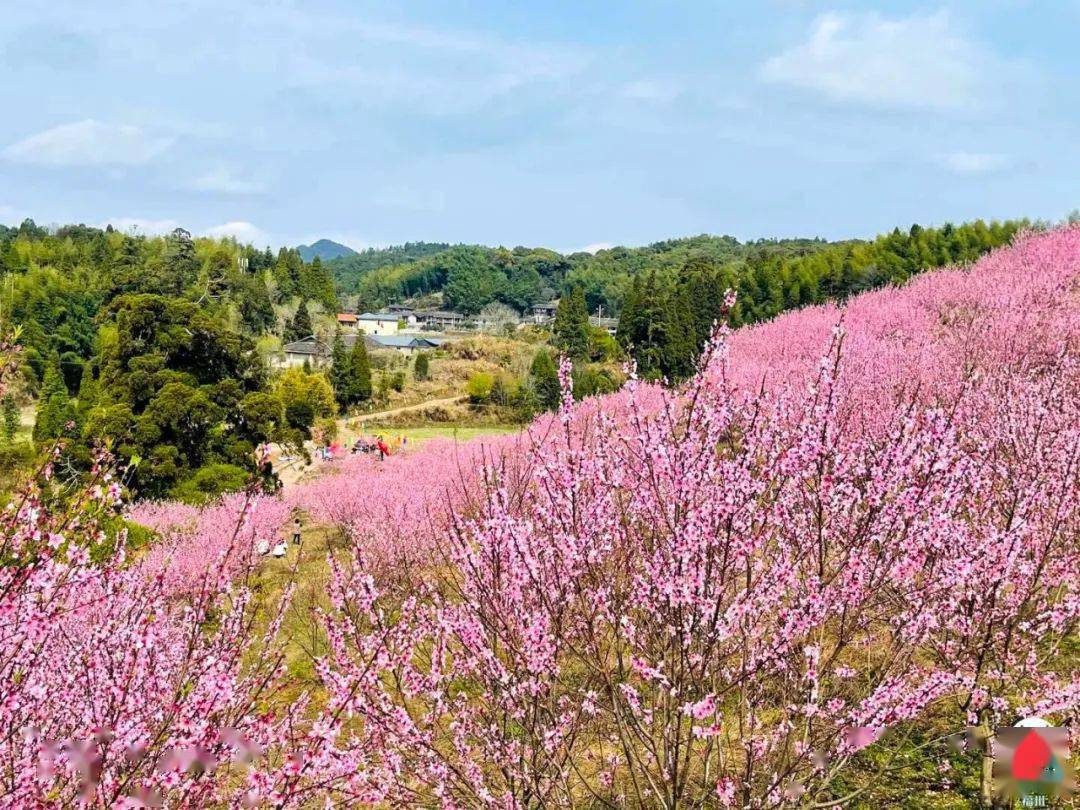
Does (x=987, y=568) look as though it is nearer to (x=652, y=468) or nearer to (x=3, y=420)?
(x=652, y=468)

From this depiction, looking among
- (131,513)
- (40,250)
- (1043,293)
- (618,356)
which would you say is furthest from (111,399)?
(40,250)

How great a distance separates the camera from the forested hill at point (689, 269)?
52.9 meters

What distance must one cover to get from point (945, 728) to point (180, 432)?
2098 cm

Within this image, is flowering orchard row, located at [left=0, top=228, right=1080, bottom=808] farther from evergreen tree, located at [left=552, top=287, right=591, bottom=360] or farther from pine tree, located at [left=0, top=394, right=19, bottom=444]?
evergreen tree, located at [left=552, top=287, right=591, bottom=360]

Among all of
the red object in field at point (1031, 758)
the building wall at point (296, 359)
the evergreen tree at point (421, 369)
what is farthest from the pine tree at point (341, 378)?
→ the red object in field at point (1031, 758)

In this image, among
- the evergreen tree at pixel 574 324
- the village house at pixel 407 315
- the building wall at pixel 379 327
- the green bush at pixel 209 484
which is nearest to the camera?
the green bush at pixel 209 484

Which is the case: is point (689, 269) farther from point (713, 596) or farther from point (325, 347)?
point (713, 596)

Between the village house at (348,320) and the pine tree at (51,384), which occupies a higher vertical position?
the village house at (348,320)

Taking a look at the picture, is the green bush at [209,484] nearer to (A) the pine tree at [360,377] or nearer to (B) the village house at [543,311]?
(A) the pine tree at [360,377]

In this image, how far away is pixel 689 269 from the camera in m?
66.6

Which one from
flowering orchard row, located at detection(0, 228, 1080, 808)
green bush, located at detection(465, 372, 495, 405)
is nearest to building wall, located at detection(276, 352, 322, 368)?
green bush, located at detection(465, 372, 495, 405)

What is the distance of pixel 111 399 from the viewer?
74.5 ft

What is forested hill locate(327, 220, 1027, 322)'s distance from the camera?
52.9 metres

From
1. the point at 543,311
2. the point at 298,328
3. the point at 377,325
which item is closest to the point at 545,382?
the point at 298,328
